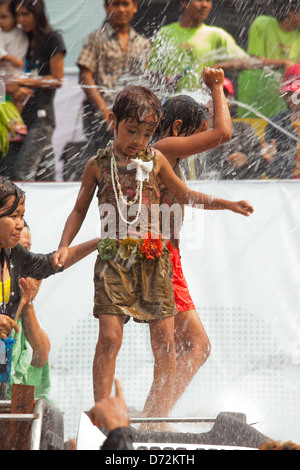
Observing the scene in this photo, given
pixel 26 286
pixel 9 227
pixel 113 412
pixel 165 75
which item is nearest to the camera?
pixel 113 412

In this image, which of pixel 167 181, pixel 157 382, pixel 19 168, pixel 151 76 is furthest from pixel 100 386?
pixel 151 76

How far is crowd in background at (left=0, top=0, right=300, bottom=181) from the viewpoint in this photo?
6070mm

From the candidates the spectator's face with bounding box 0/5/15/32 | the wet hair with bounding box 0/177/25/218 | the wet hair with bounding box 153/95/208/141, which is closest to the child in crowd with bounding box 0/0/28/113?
the spectator's face with bounding box 0/5/15/32

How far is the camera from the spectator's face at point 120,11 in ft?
21.2

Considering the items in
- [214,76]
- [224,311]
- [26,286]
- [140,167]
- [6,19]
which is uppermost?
[6,19]

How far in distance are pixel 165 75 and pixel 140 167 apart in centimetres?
240

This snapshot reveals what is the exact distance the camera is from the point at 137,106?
3912 millimetres

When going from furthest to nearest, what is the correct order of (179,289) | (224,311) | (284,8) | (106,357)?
(284,8), (224,311), (179,289), (106,357)

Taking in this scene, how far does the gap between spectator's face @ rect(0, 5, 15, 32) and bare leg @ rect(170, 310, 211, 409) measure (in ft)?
10.9

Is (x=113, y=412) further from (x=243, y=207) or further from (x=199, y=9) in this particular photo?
(x=199, y=9)

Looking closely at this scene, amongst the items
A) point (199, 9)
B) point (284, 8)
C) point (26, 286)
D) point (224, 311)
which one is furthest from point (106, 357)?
point (284, 8)

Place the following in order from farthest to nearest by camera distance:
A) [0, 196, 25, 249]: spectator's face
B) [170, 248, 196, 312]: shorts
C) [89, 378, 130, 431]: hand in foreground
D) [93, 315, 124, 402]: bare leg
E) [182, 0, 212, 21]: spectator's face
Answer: [182, 0, 212, 21]: spectator's face < [170, 248, 196, 312]: shorts < [0, 196, 25, 249]: spectator's face < [93, 315, 124, 402]: bare leg < [89, 378, 130, 431]: hand in foreground

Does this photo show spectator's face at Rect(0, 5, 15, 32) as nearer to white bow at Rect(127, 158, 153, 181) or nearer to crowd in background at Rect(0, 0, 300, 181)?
crowd in background at Rect(0, 0, 300, 181)

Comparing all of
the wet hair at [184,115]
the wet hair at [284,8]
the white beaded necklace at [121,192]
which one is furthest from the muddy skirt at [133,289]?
the wet hair at [284,8]
